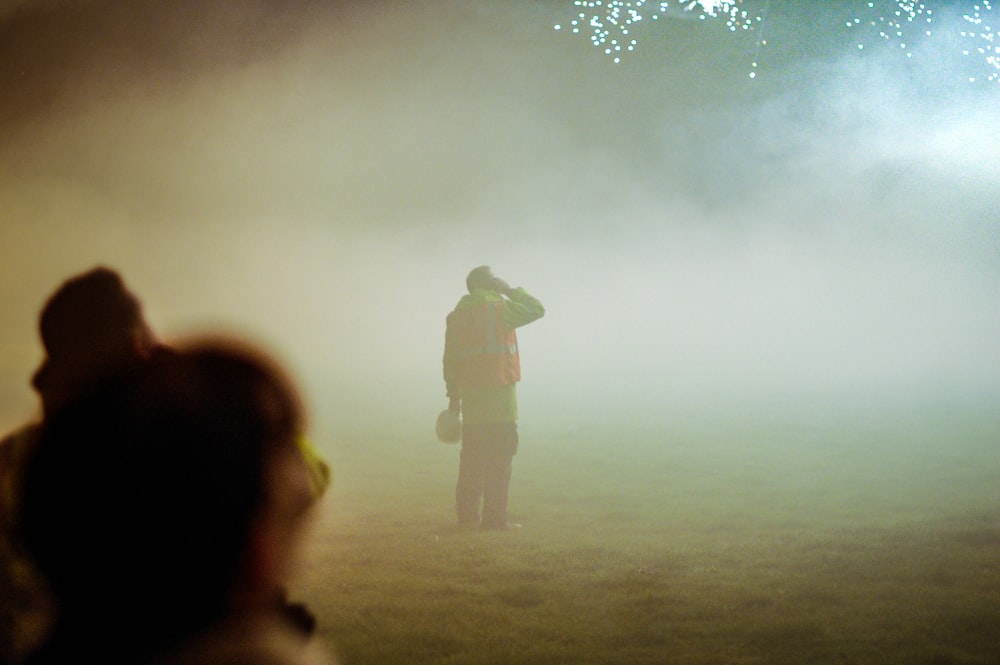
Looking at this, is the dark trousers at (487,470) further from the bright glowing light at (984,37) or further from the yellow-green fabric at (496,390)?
the bright glowing light at (984,37)

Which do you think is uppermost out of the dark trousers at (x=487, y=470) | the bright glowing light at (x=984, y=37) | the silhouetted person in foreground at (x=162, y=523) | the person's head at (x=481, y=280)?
the bright glowing light at (x=984, y=37)

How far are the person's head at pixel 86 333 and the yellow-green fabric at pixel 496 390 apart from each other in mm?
4920

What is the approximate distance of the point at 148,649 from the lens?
1.61 metres

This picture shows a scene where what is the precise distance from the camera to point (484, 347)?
676cm

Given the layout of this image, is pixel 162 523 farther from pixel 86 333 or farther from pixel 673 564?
pixel 673 564

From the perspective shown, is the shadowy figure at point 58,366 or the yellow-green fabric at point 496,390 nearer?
the shadowy figure at point 58,366

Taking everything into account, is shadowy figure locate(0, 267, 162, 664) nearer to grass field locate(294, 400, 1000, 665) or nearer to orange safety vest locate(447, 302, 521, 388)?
grass field locate(294, 400, 1000, 665)

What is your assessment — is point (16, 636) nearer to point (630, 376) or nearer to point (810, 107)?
point (810, 107)

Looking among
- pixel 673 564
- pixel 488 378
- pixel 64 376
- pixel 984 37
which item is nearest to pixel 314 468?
pixel 64 376

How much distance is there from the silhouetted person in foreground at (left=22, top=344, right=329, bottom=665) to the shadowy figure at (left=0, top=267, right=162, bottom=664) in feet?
0.22

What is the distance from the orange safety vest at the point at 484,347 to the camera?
674cm

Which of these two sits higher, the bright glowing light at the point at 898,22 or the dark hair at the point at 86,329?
the bright glowing light at the point at 898,22

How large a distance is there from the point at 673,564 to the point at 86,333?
14.4 ft

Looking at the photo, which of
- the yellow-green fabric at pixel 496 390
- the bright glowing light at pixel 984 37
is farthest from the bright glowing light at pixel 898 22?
the yellow-green fabric at pixel 496 390
